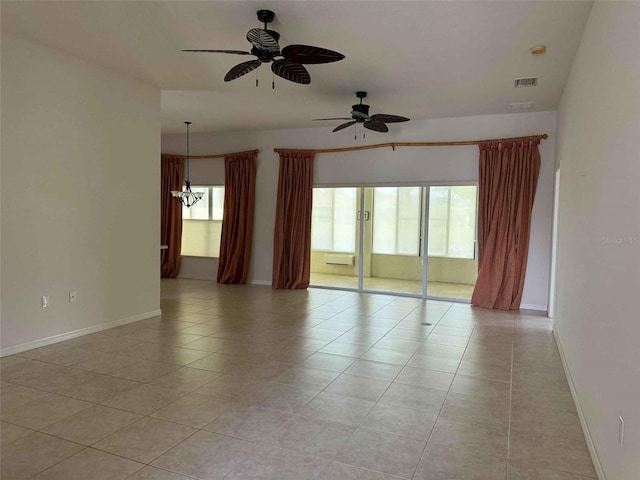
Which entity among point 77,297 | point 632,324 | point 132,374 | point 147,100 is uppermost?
point 147,100

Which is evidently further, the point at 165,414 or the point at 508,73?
the point at 508,73

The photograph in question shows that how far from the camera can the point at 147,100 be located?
5.35 metres

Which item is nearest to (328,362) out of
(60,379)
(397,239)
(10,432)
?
(60,379)

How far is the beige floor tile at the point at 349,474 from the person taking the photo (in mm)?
2201

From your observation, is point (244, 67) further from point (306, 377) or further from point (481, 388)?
point (481, 388)

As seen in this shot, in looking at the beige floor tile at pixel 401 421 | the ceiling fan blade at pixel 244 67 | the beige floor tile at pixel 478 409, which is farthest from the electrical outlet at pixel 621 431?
the ceiling fan blade at pixel 244 67

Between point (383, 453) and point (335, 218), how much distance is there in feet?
21.3

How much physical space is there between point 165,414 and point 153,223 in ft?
10.6

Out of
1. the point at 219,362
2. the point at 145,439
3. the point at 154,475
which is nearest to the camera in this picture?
the point at 154,475

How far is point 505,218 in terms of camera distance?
256 inches

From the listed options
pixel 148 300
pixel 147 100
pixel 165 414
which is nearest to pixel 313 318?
pixel 148 300

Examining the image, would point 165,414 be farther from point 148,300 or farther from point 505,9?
point 505,9

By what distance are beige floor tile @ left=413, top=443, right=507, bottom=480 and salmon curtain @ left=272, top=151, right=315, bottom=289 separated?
222 inches

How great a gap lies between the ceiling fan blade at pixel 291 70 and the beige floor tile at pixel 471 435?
2886 mm
